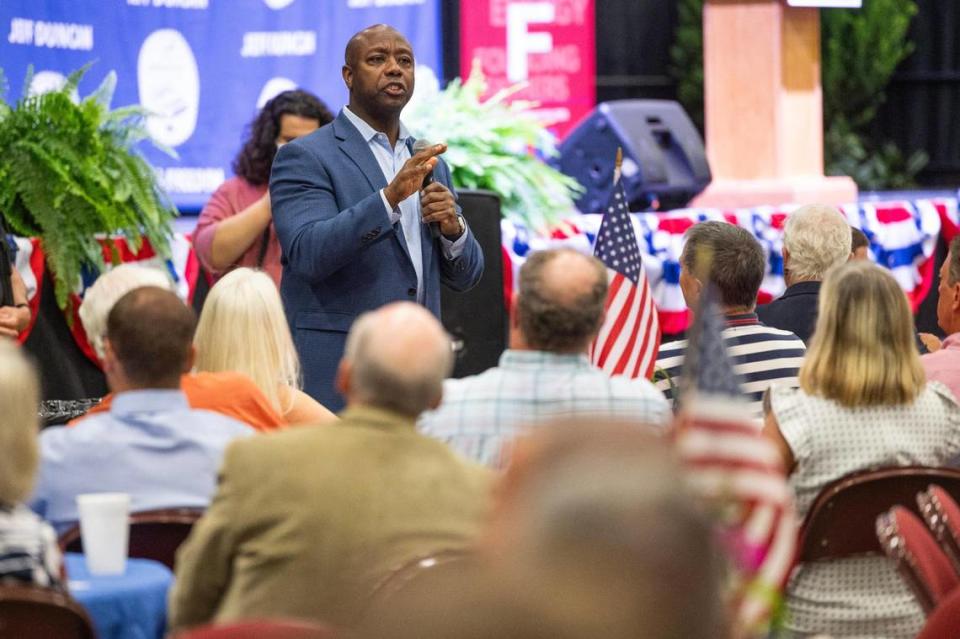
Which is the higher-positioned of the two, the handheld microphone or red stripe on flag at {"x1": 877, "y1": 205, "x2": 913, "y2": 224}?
the handheld microphone

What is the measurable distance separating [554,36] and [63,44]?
11.5ft

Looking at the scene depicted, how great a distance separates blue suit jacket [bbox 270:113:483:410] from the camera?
4305mm

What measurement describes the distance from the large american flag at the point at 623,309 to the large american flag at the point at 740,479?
6.65 feet

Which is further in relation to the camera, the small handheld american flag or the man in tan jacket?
the small handheld american flag

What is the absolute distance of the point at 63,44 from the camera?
287 inches

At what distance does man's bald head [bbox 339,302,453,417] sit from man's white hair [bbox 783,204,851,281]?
8.61 ft

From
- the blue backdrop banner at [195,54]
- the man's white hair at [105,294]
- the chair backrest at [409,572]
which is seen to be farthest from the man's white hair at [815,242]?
the blue backdrop banner at [195,54]

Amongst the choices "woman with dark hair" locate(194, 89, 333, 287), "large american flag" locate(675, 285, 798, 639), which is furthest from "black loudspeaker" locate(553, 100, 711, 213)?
"large american flag" locate(675, 285, 798, 639)

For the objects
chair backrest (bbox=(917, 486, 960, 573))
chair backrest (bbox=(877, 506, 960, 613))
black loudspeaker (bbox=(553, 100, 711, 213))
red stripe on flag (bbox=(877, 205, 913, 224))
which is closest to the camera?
chair backrest (bbox=(877, 506, 960, 613))

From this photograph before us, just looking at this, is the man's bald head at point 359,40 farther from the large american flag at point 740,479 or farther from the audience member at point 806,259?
the large american flag at point 740,479

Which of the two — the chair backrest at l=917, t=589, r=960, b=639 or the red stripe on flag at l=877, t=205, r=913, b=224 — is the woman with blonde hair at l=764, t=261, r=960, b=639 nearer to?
the chair backrest at l=917, t=589, r=960, b=639

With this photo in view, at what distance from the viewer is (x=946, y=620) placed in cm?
236

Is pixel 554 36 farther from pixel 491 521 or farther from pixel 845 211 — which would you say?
pixel 491 521

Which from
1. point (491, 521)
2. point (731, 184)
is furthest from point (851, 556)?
point (731, 184)
